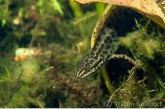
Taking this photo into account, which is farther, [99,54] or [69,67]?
[69,67]

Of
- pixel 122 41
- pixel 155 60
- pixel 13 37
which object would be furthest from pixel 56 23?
pixel 155 60

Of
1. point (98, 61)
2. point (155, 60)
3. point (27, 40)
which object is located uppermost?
point (155, 60)

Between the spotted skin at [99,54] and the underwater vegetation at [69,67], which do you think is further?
the spotted skin at [99,54]

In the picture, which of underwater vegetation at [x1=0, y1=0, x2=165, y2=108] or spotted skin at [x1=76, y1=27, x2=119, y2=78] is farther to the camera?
spotted skin at [x1=76, y1=27, x2=119, y2=78]

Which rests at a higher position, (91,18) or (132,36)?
(132,36)

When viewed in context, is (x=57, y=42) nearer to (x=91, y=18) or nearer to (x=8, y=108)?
(x=91, y=18)

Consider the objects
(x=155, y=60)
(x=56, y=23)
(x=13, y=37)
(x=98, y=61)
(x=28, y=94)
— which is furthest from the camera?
(x=56, y=23)

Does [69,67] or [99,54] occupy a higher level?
[99,54]

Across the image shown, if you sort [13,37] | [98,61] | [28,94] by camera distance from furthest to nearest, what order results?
[13,37] → [28,94] → [98,61]
